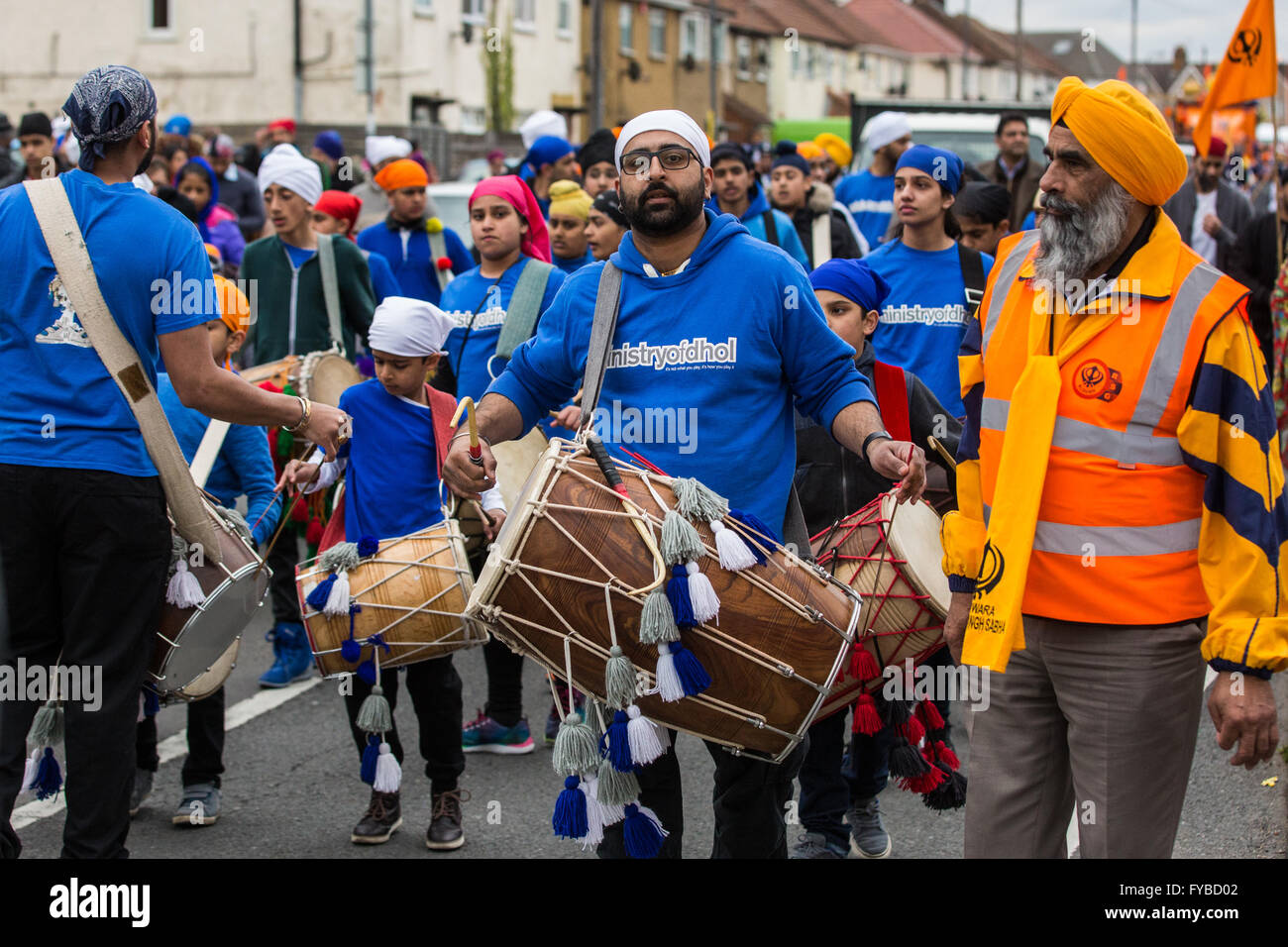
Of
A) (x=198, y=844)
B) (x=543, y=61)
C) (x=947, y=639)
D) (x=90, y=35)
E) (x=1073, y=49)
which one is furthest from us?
(x=1073, y=49)

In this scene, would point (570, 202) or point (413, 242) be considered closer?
point (570, 202)

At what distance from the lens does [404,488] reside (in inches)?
217

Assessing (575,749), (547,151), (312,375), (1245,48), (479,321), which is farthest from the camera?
(547,151)

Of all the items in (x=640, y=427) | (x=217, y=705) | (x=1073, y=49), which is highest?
(x=1073, y=49)

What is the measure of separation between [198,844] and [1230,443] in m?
3.84

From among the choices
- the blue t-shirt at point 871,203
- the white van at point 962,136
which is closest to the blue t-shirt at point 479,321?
the blue t-shirt at point 871,203

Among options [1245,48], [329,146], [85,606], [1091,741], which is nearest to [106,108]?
[85,606]

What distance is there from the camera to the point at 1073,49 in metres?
105

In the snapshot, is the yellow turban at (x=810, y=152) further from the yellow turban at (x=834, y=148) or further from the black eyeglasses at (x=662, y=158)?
the black eyeglasses at (x=662, y=158)

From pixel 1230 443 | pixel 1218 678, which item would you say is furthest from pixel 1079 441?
pixel 1218 678

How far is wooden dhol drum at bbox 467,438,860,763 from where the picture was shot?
10.9ft

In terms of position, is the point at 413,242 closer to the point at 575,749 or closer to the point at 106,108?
the point at 106,108

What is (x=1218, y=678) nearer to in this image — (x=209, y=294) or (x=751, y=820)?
(x=751, y=820)

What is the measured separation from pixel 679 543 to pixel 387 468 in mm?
2501
